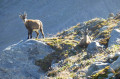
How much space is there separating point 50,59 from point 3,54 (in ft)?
8.42

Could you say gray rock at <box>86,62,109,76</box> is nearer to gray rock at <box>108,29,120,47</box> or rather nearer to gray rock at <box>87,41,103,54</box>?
gray rock at <box>87,41,103,54</box>

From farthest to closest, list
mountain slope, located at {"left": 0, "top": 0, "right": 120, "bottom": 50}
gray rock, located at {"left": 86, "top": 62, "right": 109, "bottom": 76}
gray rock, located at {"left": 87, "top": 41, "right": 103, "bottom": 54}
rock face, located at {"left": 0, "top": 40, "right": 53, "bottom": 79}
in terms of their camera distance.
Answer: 1. mountain slope, located at {"left": 0, "top": 0, "right": 120, "bottom": 50}
2. rock face, located at {"left": 0, "top": 40, "right": 53, "bottom": 79}
3. gray rock, located at {"left": 87, "top": 41, "right": 103, "bottom": 54}
4. gray rock, located at {"left": 86, "top": 62, "right": 109, "bottom": 76}

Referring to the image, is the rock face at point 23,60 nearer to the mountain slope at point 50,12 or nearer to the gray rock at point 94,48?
the gray rock at point 94,48

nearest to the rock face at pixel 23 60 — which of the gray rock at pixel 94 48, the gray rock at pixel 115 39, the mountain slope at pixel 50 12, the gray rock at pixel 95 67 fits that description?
the gray rock at pixel 94 48

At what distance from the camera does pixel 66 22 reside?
280 feet

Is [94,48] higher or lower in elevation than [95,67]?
higher

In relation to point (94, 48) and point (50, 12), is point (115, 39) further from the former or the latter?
point (50, 12)

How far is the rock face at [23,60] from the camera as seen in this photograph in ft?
33.7

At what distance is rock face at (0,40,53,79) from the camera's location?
10.3m

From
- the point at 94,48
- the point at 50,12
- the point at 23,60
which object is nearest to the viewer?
the point at 94,48

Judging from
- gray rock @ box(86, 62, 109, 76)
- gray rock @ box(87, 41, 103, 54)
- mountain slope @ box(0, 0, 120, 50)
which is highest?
mountain slope @ box(0, 0, 120, 50)

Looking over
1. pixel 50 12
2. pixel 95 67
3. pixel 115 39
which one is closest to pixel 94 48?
Result: pixel 115 39

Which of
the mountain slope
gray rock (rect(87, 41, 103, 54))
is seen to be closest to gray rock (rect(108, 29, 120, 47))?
gray rock (rect(87, 41, 103, 54))

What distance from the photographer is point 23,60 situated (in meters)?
10.9
